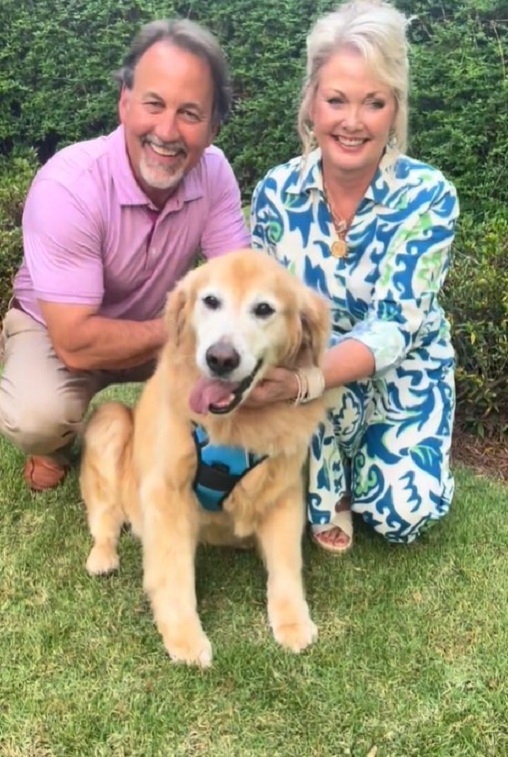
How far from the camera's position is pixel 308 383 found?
278 centimetres

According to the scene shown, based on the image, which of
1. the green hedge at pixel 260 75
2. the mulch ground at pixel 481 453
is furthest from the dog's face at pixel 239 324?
the green hedge at pixel 260 75

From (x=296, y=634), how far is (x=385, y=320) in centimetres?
114

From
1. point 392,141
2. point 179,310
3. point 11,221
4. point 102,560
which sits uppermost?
point 392,141

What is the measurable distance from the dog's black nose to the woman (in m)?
0.30

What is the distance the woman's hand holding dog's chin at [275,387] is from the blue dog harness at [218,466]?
0.63ft

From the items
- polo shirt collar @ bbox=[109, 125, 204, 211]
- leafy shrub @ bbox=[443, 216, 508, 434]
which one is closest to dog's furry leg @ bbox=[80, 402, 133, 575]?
polo shirt collar @ bbox=[109, 125, 204, 211]

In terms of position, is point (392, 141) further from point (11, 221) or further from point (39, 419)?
point (11, 221)

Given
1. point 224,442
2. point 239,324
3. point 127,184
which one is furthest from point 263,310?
point 127,184

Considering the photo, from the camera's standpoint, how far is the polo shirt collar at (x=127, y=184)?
318cm

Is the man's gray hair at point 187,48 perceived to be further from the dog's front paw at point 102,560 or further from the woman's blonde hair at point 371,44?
Result: the dog's front paw at point 102,560

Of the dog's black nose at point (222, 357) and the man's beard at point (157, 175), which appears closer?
the dog's black nose at point (222, 357)

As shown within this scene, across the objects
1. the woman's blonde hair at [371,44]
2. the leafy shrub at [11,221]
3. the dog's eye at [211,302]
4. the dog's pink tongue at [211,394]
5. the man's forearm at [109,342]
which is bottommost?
the leafy shrub at [11,221]

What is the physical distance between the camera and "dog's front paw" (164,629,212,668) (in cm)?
260

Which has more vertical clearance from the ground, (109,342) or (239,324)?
(239,324)
